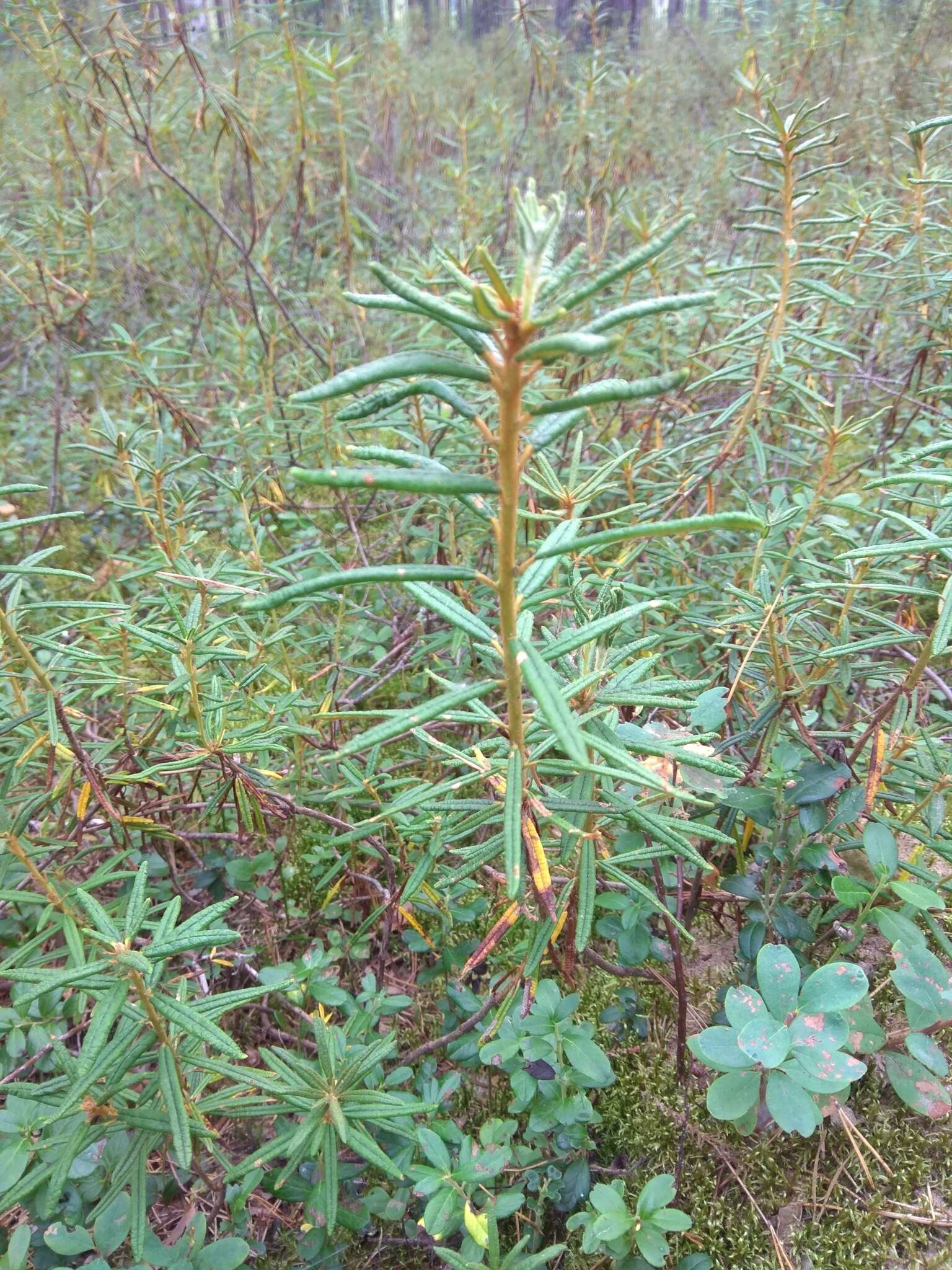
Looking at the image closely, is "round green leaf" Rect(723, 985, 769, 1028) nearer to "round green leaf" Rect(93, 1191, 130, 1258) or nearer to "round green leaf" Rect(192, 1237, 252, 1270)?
"round green leaf" Rect(192, 1237, 252, 1270)

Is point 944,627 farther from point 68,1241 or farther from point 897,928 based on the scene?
point 68,1241

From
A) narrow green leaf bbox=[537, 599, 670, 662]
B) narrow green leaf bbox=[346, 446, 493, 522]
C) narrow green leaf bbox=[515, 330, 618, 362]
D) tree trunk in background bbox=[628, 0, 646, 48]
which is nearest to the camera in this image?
narrow green leaf bbox=[515, 330, 618, 362]

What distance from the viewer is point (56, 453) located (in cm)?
327

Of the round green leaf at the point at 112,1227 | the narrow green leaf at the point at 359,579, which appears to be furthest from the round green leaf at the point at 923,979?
the round green leaf at the point at 112,1227

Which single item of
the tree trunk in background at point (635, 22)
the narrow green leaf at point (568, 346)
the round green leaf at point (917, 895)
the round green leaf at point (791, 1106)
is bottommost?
the round green leaf at point (791, 1106)

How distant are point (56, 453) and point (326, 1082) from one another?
2909mm

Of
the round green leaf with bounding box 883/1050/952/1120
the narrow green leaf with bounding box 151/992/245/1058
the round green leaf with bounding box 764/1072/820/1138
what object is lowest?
the round green leaf with bounding box 883/1050/952/1120

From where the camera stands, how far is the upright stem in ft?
2.60

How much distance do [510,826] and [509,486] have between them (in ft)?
1.46

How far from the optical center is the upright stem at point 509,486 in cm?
79

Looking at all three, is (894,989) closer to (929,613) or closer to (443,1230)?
(443,1230)

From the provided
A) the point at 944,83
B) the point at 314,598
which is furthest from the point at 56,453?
the point at 944,83

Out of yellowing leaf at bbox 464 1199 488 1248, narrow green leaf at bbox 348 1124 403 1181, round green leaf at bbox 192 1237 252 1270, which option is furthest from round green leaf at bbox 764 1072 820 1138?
round green leaf at bbox 192 1237 252 1270

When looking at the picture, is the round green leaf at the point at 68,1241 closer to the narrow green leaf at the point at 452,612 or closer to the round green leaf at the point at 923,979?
the narrow green leaf at the point at 452,612
